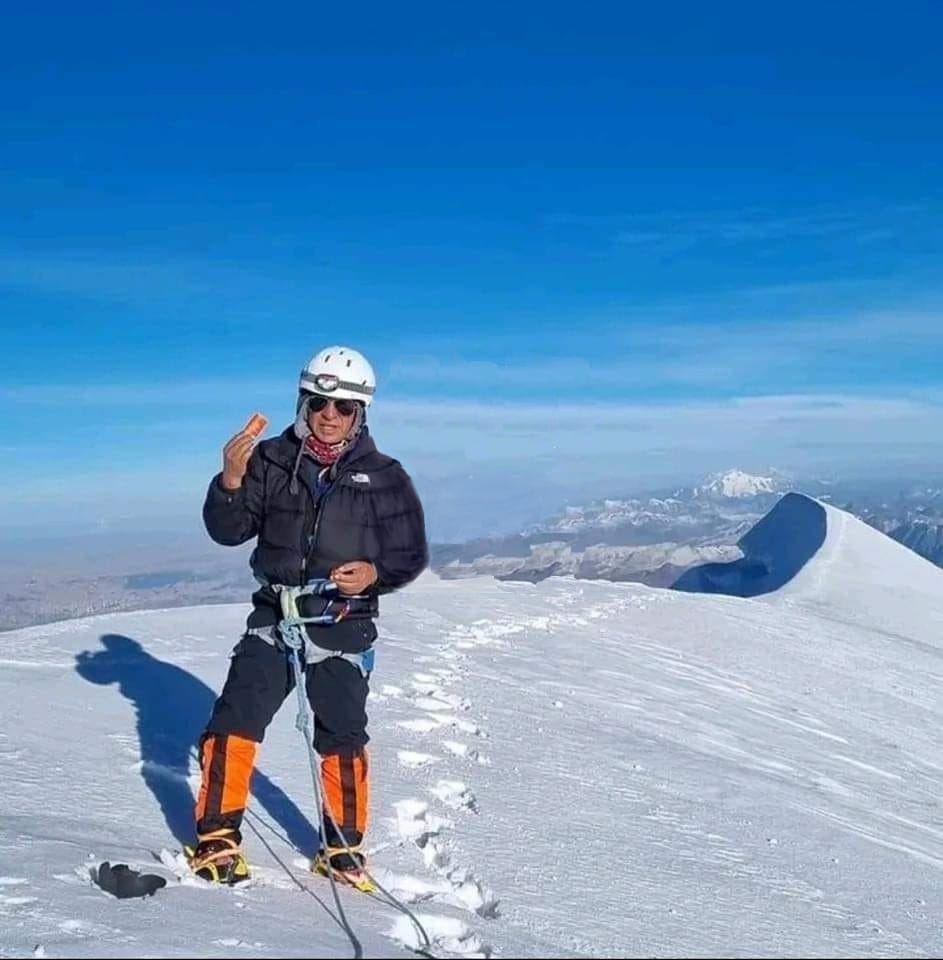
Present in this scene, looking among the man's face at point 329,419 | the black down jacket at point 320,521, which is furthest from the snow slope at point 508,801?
the man's face at point 329,419

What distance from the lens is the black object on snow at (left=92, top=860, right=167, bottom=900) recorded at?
14.7 ft

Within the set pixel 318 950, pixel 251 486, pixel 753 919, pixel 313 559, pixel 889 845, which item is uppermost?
pixel 251 486

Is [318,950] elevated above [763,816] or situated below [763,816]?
above

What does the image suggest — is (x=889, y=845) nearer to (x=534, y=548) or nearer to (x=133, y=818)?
(x=133, y=818)

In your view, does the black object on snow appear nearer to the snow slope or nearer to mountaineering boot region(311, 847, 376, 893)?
the snow slope

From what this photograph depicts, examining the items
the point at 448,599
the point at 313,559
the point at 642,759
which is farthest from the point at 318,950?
the point at 448,599

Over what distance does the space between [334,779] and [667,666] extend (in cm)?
1021

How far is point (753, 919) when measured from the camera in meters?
5.09

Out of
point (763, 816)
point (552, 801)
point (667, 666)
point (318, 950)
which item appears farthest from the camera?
point (667, 666)

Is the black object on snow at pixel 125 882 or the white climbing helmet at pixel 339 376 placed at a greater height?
the white climbing helmet at pixel 339 376

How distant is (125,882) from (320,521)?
189 centimetres

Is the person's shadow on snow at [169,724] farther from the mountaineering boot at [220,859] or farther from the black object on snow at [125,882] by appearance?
the black object on snow at [125,882]

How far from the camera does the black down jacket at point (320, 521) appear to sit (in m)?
5.38

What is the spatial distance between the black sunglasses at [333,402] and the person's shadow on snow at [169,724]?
237cm
